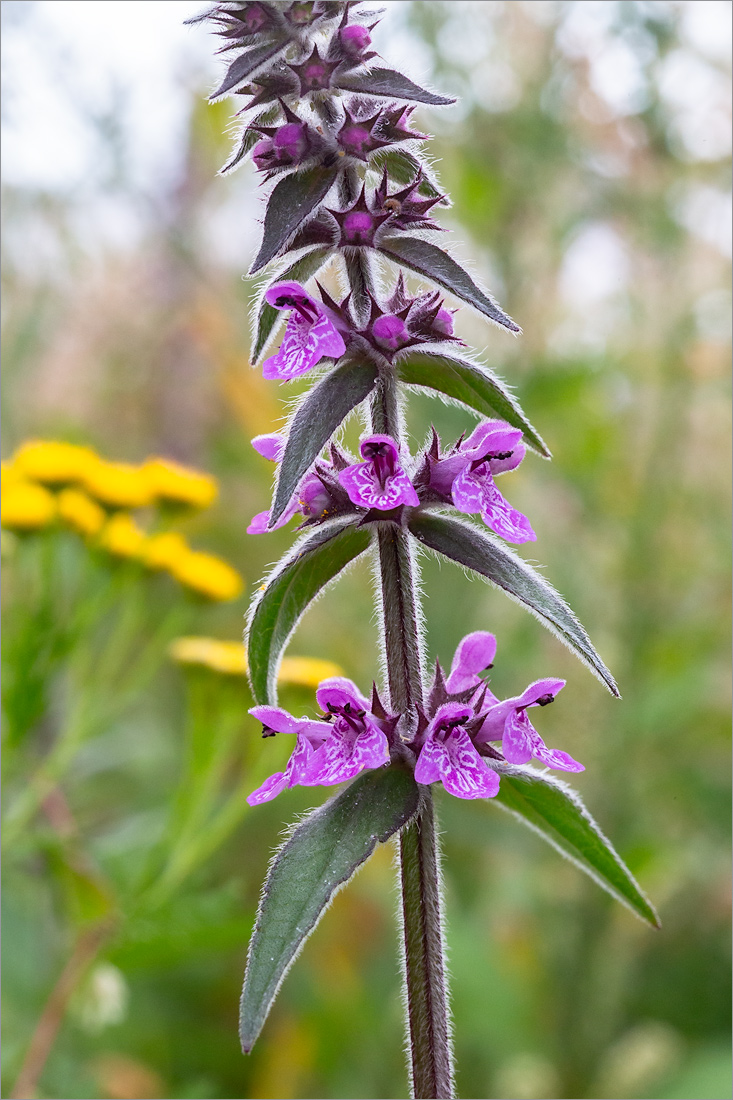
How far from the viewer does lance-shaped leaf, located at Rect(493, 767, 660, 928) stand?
90 centimetres

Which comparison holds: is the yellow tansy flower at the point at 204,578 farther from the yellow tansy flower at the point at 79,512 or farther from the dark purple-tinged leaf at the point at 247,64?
the dark purple-tinged leaf at the point at 247,64

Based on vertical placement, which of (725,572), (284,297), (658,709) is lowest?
(658,709)

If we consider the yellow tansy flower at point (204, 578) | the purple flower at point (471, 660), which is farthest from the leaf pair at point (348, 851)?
the yellow tansy flower at point (204, 578)

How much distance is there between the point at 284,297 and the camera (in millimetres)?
917

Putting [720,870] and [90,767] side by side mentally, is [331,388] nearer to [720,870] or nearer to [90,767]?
[90,767]

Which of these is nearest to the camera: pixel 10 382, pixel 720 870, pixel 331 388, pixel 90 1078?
pixel 331 388

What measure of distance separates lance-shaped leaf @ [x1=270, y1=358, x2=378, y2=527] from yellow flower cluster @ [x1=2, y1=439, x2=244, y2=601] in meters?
1.08

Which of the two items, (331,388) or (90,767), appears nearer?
(331,388)

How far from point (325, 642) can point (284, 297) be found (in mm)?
2781

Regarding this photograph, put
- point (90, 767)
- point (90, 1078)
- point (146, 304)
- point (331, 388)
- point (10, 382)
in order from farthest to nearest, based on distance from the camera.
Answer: point (146, 304) → point (10, 382) → point (90, 767) → point (90, 1078) → point (331, 388)

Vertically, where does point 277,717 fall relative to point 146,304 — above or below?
below

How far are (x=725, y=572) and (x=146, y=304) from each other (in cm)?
307

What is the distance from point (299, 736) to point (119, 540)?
108cm

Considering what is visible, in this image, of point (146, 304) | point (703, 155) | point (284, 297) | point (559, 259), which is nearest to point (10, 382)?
point (146, 304)
